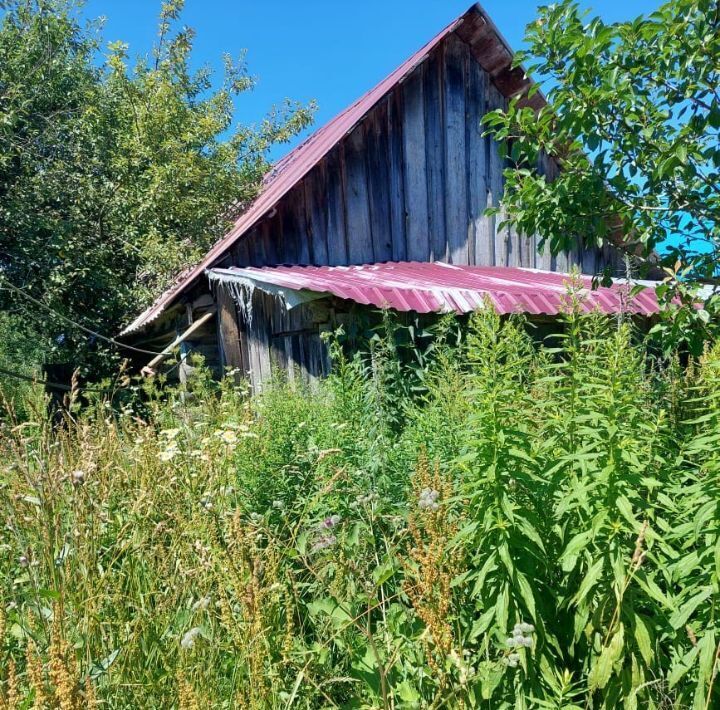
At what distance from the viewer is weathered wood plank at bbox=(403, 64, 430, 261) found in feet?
29.9

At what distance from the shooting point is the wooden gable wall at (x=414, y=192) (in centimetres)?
827

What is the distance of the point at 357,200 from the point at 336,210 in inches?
16.6

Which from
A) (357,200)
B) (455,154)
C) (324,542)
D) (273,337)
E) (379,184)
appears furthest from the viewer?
(455,154)

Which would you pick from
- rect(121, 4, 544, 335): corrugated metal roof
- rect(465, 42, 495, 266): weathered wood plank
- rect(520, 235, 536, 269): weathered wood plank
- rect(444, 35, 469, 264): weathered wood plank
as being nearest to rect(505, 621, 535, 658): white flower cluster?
rect(121, 4, 544, 335): corrugated metal roof

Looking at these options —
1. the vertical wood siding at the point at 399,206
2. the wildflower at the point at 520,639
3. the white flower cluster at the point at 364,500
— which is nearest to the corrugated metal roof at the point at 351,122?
the vertical wood siding at the point at 399,206

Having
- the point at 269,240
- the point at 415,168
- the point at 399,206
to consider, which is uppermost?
the point at 415,168

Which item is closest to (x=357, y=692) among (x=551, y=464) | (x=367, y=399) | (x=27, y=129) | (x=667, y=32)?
(x=551, y=464)

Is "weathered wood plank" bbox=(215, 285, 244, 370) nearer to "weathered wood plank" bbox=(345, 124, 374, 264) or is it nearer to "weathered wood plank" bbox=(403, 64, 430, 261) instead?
"weathered wood plank" bbox=(345, 124, 374, 264)

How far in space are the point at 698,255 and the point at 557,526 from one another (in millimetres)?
2533

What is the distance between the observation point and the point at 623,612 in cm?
212

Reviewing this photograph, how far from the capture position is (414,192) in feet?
30.4

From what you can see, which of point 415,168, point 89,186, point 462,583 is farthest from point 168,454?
point 89,186

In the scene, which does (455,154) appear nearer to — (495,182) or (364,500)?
(495,182)

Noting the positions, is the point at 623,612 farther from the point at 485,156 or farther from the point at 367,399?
the point at 485,156
